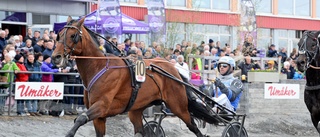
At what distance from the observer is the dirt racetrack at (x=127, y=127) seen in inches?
661

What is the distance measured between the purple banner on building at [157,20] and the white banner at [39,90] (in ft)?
29.0

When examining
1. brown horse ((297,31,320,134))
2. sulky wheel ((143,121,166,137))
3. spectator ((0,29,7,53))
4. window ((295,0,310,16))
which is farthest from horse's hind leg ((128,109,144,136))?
window ((295,0,310,16))

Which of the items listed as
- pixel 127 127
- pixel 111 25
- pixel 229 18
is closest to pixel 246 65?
pixel 111 25

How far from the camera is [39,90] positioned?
18.0 m

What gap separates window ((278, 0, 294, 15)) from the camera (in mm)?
44125

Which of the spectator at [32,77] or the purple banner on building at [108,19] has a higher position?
the purple banner on building at [108,19]

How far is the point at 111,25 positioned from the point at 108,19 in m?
0.21

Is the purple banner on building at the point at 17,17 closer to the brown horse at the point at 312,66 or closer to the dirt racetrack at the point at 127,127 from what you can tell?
the dirt racetrack at the point at 127,127

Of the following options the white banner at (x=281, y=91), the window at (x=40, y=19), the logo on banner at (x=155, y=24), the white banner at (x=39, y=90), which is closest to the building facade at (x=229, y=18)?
the logo on banner at (x=155, y=24)

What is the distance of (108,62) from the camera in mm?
12742

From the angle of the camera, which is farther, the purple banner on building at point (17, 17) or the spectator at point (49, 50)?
the purple banner on building at point (17, 17)

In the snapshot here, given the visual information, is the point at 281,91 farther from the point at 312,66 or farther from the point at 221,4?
the point at 221,4

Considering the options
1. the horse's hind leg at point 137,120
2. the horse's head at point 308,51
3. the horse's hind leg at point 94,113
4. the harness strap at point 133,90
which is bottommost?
the horse's hind leg at point 137,120

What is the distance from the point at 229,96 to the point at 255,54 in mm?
12102
